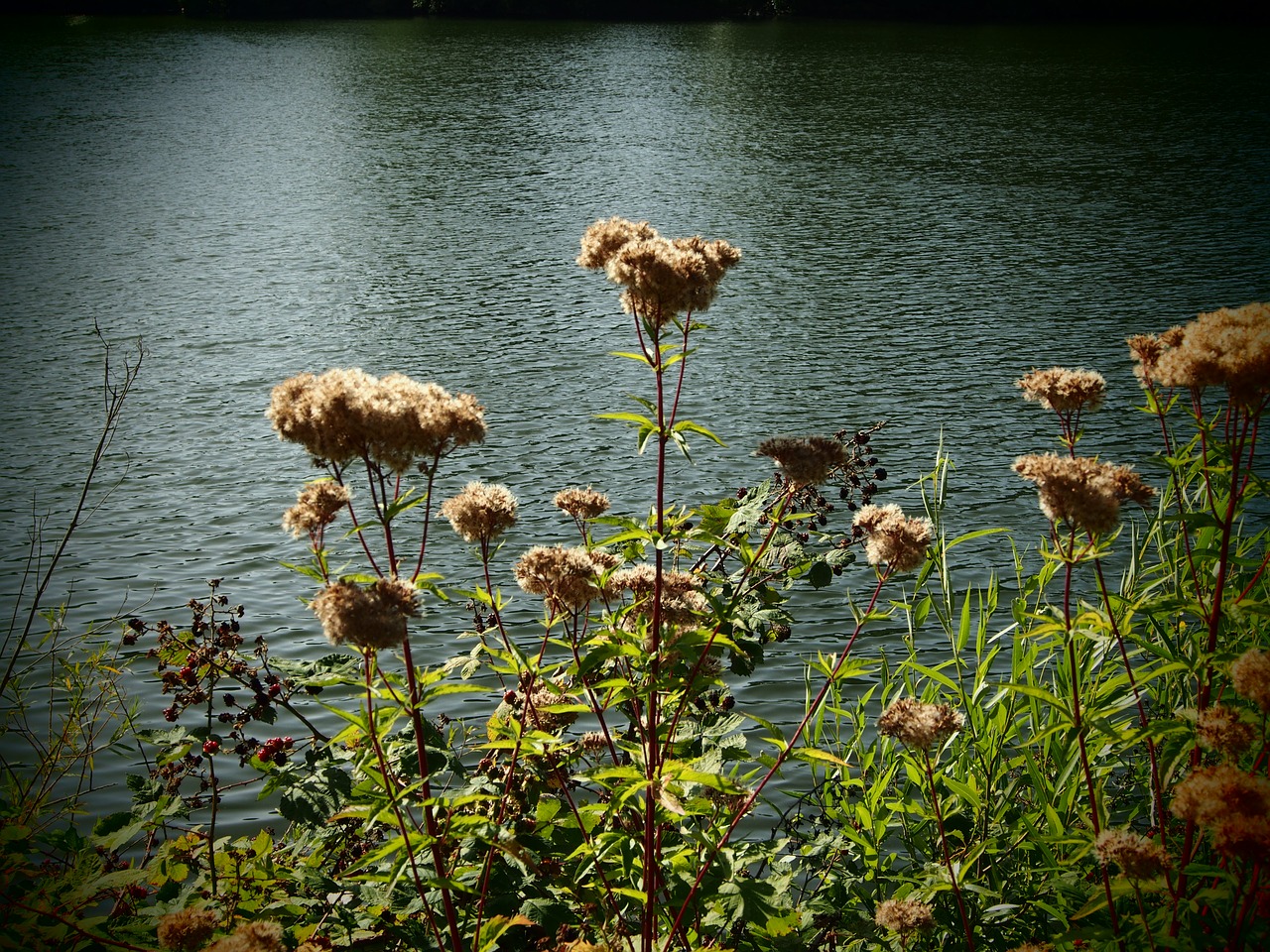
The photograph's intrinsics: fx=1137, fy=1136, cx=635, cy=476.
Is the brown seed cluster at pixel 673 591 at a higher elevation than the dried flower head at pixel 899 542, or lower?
lower

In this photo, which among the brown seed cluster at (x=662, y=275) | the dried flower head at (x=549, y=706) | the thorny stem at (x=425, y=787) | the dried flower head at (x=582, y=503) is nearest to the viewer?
the thorny stem at (x=425, y=787)

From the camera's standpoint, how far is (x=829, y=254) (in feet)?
44.6

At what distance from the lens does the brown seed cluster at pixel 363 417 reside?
1720 millimetres

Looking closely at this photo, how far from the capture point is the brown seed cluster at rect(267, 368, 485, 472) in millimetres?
1720

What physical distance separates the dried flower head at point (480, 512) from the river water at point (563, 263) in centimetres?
258

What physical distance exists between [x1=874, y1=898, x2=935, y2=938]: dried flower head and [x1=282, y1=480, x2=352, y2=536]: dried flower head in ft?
4.16

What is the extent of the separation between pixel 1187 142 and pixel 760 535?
19.8m

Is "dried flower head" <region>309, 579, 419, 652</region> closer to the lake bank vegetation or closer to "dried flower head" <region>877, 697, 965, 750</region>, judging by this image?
the lake bank vegetation

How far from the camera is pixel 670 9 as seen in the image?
144ft

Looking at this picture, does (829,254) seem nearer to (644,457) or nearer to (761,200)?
(761,200)

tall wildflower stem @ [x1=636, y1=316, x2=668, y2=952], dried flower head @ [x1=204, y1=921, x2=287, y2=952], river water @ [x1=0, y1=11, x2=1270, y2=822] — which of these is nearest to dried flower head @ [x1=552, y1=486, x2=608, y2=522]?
tall wildflower stem @ [x1=636, y1=316, x2=668, y2=952]

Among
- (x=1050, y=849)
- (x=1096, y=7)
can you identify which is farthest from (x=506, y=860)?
(x=1096, y=7)

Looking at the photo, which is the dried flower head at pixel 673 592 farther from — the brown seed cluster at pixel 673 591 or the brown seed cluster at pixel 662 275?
the brown seed cluster at pixel 662 275

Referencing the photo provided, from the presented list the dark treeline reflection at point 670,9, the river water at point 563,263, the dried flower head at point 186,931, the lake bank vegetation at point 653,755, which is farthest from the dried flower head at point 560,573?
the dark treeline reflection at point 670,9
